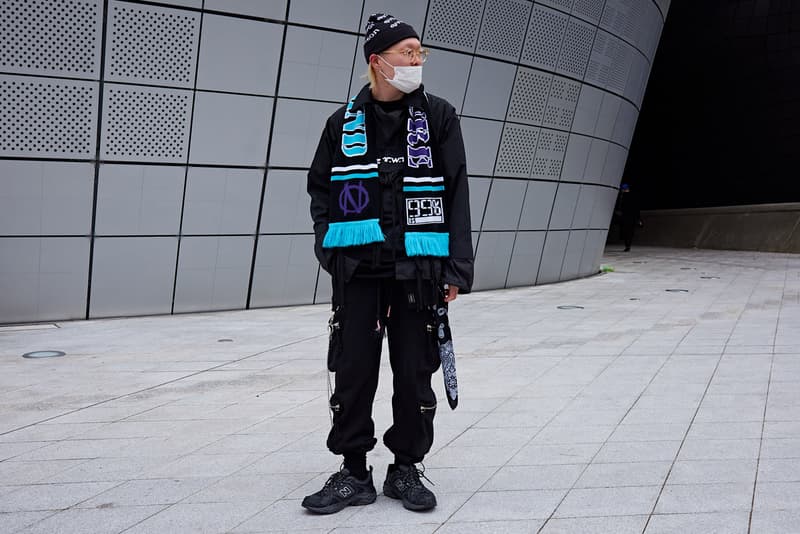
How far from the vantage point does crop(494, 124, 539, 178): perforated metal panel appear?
1387 centimetres

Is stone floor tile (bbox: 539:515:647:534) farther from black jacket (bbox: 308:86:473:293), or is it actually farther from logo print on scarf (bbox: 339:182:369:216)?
logo print on scarf (bbox: 339:182:369:216)

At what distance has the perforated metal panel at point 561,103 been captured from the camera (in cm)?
1437

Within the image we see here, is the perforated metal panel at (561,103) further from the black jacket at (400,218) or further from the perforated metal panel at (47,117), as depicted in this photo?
the black jacket at (400,218)

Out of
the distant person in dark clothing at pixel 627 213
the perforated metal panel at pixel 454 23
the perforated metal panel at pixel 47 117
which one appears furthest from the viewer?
the distant person in dark clothing at pixel 627 213

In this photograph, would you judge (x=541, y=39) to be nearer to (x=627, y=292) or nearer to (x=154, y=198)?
(x=627, y=292)

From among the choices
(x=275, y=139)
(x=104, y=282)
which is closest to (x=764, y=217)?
(x=275, y=139)

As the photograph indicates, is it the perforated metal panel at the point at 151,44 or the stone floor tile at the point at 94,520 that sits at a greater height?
the perforated metal panel at the point at 151,44

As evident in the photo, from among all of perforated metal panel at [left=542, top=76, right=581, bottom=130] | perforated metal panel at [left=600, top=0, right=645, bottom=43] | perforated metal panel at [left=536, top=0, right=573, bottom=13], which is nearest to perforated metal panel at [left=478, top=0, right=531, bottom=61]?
perforated metal panel at [left=536, top=0, right=573, bottom=13]

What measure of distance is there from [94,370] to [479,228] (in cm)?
791

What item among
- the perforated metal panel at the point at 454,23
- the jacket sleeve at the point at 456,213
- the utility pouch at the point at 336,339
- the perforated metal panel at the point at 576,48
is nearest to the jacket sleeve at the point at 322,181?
the utility pouch at the point at 336,339

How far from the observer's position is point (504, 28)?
1305 cm

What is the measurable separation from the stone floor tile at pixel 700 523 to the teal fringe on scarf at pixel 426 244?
4.77 ft

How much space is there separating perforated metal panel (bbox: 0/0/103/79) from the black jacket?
679cm

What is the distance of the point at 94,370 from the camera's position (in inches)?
286
